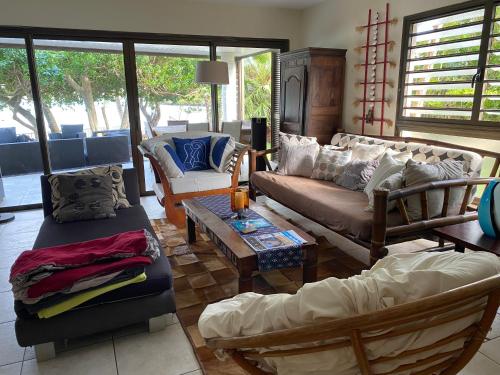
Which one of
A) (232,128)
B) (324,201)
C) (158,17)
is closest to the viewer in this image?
(324,201)

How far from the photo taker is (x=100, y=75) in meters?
4.51

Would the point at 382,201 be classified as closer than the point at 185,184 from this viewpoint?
Yes

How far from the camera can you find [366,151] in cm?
356

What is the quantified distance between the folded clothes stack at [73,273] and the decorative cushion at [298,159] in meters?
2.23

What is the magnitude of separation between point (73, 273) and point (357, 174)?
98.5 inches

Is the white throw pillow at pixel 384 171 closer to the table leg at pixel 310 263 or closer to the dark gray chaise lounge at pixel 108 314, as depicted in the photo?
the table leg at pixel 310 263

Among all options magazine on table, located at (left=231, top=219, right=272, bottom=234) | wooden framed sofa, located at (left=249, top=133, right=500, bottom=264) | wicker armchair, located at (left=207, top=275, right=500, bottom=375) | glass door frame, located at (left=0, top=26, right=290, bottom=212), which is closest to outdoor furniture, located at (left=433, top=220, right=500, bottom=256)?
wooden framed sofa, located at (left=249, top=133, right=500, bottom=264)

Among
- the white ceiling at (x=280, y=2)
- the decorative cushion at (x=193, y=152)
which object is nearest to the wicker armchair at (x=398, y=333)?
the decorative cushion at (x=193, y=152)

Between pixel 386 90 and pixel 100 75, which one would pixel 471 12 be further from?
pixel 100 75

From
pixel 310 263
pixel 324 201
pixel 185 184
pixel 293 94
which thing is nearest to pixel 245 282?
pixel 310 263

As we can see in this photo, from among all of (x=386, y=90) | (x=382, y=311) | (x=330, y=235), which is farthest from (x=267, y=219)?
(x=386, y=90)

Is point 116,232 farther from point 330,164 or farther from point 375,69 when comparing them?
point 375,69

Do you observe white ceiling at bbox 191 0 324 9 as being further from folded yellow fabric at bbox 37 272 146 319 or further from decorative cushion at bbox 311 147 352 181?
folded yellow fabric at bbox 37 272 146 319

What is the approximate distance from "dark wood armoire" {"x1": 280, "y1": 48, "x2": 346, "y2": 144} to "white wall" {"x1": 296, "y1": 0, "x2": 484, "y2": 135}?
127 mm
